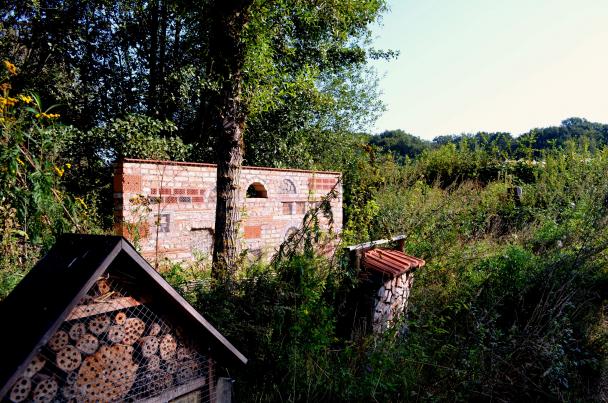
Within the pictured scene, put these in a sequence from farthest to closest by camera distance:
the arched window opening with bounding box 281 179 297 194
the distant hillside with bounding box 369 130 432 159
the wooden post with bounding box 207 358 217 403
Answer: the distant hillside with bounding box 369 130 432 159 → the arched window opening with bounding box 281 179 297 194 → the wooden post with bounding box 207 358 217 403

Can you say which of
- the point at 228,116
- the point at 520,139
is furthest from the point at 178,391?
the point at 520,139

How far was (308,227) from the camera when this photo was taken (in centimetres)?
414

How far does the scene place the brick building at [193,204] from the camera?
5742 mm

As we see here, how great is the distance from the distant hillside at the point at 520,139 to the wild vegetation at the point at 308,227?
0.97 meters

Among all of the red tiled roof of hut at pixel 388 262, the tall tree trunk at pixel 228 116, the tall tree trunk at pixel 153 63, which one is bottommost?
the red tiled roof of hut at pixel 388 262

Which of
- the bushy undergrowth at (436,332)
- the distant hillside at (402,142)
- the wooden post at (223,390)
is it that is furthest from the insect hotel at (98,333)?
the distant hillside at (402,142)

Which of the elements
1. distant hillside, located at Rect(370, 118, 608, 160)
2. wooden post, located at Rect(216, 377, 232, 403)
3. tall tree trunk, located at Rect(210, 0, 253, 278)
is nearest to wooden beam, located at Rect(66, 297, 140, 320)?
wooden post, located at Rect(216, 377, 232, 403)

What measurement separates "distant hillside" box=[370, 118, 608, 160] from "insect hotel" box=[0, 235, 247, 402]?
42.1 ft

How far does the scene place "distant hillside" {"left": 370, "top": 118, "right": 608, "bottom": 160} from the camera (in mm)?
13125

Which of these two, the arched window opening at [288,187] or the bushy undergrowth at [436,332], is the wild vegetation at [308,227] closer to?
the bushy undergrowth at [436,332]

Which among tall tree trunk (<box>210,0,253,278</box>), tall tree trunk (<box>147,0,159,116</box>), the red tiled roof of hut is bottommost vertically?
the red tiled roof of hut

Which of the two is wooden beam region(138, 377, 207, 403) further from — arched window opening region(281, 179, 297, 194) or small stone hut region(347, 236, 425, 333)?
arched window opening region(281, 179, 297, 194)

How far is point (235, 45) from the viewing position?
4594 millimetres

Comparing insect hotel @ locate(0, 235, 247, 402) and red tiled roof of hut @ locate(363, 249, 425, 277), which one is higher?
insect hotel @ locate(0, 235, 247, 402)
